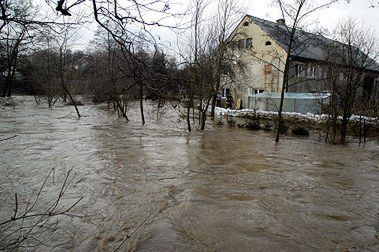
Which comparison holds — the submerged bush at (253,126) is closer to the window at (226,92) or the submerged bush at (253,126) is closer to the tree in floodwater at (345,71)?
the tree in floodwater at (345,71)

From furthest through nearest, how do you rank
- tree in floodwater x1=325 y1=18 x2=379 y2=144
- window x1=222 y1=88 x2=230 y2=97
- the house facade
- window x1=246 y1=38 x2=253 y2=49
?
window x1=222 y1=88 x2=230 y2=97 → window x1=246 y1=38 x2=253 y2=49 → the house facade → tree in floodwater x1=325 y1=18 x2=379 y2=144

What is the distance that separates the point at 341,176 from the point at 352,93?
7874 mm

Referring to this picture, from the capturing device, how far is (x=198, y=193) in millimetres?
8055

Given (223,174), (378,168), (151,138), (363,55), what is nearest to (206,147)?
(151,138)

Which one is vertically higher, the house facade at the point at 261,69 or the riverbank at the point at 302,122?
the house facade at the point at 261,69

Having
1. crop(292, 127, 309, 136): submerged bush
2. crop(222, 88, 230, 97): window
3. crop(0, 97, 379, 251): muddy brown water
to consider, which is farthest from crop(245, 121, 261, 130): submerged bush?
crop(222, 88, 230, 97): window

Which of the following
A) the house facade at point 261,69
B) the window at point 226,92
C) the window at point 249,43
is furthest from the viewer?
the window at point 226,92

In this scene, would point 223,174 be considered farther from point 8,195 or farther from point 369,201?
point 8,195

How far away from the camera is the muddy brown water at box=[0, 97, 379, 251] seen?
18.6 feet

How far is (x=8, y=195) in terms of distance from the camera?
294 inches

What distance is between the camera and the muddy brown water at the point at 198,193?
18.6 feet

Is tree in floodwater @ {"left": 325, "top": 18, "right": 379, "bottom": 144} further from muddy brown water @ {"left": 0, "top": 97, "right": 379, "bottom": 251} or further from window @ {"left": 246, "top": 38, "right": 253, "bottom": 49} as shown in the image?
window @ {"left": 246, "top": 38, "right": 253, "bottom": 49}

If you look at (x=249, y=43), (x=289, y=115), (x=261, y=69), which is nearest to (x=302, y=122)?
(x=289, y=115)

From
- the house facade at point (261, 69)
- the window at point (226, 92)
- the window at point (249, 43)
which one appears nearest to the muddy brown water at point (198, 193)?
the house facade at point (261, 69)
